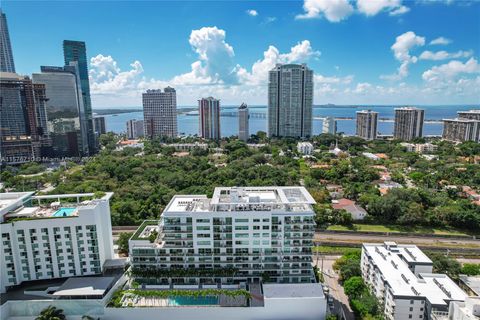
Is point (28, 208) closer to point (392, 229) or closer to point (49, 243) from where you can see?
point (49, 243)

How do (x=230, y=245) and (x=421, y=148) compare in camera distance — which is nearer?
(x=230, y=245)

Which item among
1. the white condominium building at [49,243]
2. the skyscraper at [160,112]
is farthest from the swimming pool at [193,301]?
the skyscraper at [160,112]

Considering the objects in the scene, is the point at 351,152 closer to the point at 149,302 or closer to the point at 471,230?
the point at 471,230

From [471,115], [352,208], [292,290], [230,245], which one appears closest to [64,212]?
[230,245]

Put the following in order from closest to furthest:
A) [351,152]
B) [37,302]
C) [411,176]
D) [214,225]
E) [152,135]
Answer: [37,302] → [214,225] → [411,176] → [351,152] → [152,135]

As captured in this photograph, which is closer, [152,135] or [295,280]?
[295,280]

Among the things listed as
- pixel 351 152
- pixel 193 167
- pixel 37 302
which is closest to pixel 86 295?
pixel 37 302
